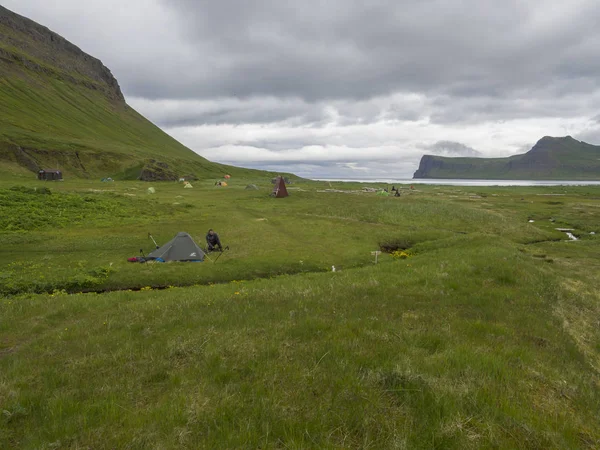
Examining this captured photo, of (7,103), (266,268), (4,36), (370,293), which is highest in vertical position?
(4,36)

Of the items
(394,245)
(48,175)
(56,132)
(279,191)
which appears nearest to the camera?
(394,245)

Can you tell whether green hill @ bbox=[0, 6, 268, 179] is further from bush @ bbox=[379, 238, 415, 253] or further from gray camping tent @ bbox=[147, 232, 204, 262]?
bush @ bbox=[379, 238, 415, 253]

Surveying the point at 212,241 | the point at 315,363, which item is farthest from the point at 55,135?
the point at 315,363

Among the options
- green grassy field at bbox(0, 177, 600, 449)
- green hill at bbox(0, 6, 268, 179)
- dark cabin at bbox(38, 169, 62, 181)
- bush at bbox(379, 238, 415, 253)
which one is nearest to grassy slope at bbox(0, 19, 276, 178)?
green hill at bbox(0, 6, 268, 179)

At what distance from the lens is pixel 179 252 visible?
27.2 meters

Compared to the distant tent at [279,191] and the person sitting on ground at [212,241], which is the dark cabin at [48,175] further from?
the person sitting on ground at [212,241]

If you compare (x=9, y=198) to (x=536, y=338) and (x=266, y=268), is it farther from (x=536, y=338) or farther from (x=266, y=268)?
(x=536, y=338)

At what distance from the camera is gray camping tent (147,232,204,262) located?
88.0ft

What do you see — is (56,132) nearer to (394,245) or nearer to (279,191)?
(279,191)

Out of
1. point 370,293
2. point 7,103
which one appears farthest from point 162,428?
point 7,103

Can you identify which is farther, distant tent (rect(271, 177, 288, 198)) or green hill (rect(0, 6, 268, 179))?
green hill (rect(0, 6, 268, 179))

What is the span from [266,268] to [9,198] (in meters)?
35.5

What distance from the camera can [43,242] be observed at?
2838 cm

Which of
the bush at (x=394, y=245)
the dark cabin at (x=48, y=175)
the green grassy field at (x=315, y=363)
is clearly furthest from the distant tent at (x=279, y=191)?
the dark cabin at (x=48, y=175)
